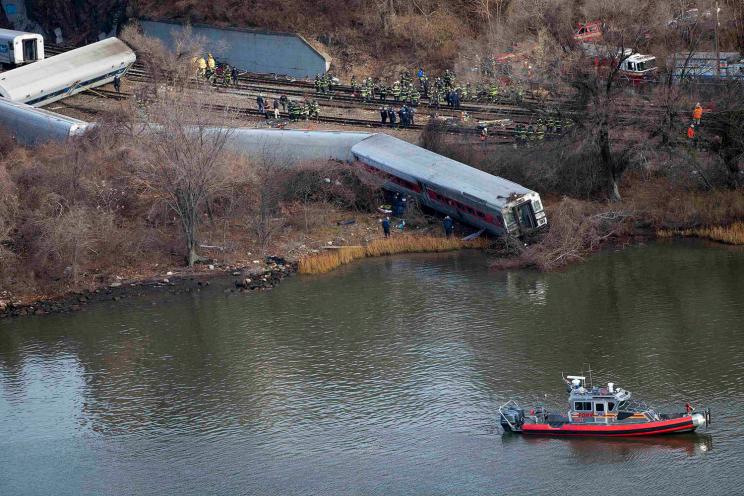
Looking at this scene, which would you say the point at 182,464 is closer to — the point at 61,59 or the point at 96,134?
the point at 96,134

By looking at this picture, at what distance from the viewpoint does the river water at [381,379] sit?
92.1 feet

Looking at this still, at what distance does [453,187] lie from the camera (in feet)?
144

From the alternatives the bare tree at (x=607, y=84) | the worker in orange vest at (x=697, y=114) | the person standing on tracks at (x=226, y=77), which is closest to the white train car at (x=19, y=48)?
the person standing on tracks at (x=226, y=77)

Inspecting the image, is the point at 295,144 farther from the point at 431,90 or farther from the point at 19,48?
the point at 19,48

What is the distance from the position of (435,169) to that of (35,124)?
2062 cm

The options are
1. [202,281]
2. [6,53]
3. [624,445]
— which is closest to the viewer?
[624,445]

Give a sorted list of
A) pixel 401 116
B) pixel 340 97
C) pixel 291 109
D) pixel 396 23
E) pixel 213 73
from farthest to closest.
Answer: pixel 396 23
pixel 213 73
pixel 340 97
pixel 291 109
pixel 401 116

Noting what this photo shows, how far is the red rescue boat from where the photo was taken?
92.9 feet

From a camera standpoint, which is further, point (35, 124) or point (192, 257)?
point (35, 124)

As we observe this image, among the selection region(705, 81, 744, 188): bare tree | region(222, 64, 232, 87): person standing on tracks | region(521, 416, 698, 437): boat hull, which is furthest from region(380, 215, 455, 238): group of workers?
region(222, 64, 232, 87): person standing on tracks

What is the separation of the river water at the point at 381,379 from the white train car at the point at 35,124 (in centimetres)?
1405

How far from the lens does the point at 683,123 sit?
45.9 m

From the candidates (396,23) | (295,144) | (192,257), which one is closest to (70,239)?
(192,257)

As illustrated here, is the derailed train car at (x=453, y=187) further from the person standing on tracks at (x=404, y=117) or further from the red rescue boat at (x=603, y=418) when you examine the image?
the red rescue boat at (x=603, y=418)
